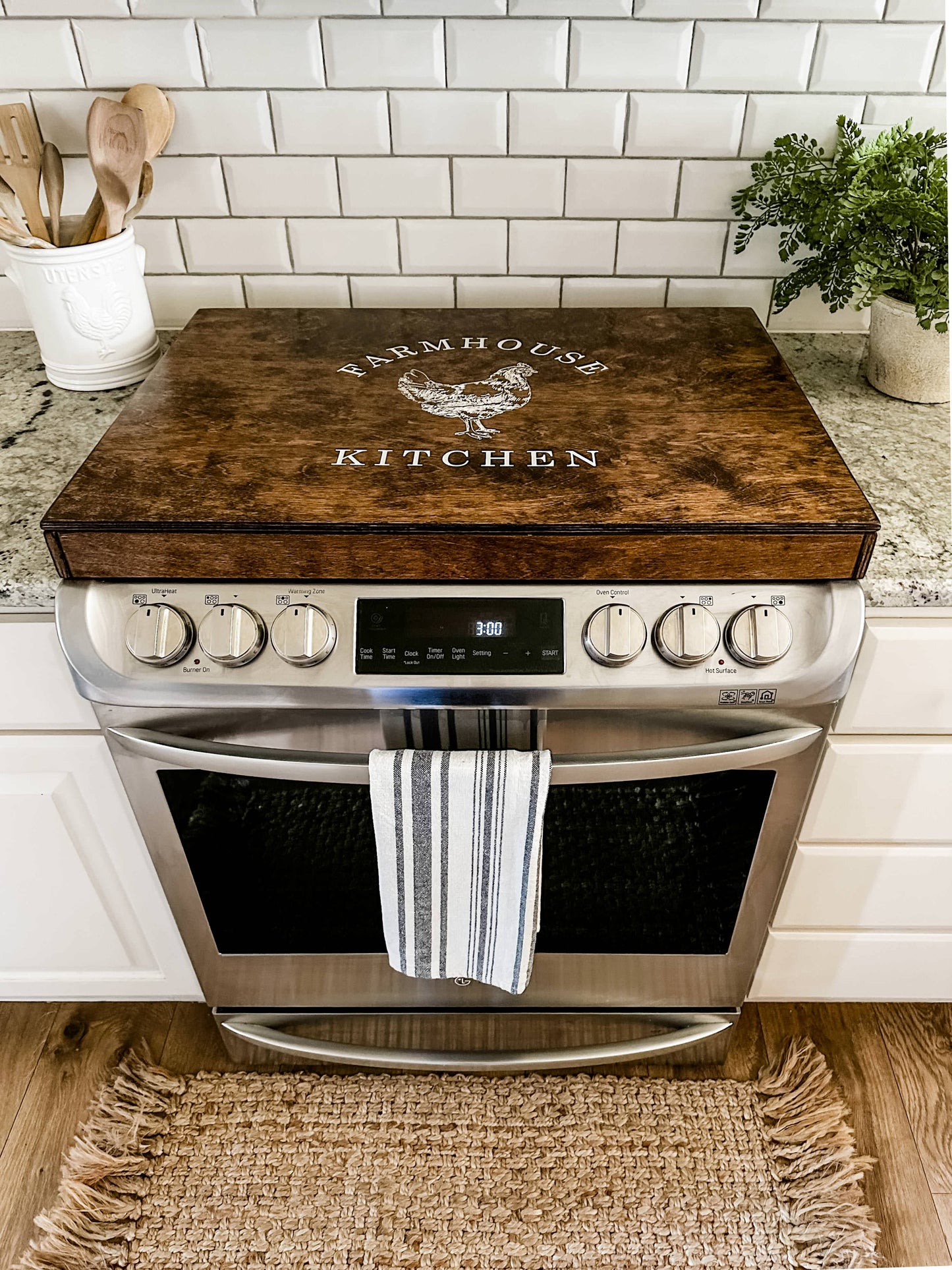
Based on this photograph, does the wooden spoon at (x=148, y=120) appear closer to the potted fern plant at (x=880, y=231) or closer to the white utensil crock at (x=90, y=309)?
the white utensil crock at (x=90, y=309)

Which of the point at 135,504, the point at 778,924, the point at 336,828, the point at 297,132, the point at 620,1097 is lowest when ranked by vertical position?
the point at 620,1097

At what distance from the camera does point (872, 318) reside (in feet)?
3.73

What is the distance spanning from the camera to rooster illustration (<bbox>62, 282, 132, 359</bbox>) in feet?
3.67

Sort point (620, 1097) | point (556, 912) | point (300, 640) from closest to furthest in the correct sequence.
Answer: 1. point (300, 640)
2. point (556, 912)
3. point (620, 1097)

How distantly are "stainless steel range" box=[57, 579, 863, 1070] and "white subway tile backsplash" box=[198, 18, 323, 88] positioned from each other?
73 cm

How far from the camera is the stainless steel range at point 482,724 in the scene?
86cm

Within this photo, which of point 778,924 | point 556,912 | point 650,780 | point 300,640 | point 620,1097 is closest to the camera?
point 300,640

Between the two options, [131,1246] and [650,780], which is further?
[131,1246]

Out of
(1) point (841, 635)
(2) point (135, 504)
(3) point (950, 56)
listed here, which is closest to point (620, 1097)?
(1) point (841, 635)

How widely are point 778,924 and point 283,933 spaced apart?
2.11ft

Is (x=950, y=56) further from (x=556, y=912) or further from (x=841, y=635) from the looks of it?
(x=556, y=912)

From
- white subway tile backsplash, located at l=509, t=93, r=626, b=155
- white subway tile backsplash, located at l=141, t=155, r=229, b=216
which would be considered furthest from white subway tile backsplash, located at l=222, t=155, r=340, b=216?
white subway tile backsplash, located at l=509, t=93, r=626, b=155

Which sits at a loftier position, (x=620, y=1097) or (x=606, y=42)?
(x=606, y=42)

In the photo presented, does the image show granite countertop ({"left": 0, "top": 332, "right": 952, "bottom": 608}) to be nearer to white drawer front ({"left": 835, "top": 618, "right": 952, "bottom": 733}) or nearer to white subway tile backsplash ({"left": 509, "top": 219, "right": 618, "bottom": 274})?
white drawer front ({"left": 835, "top": 618, "right": 952, "bottom": 733})
